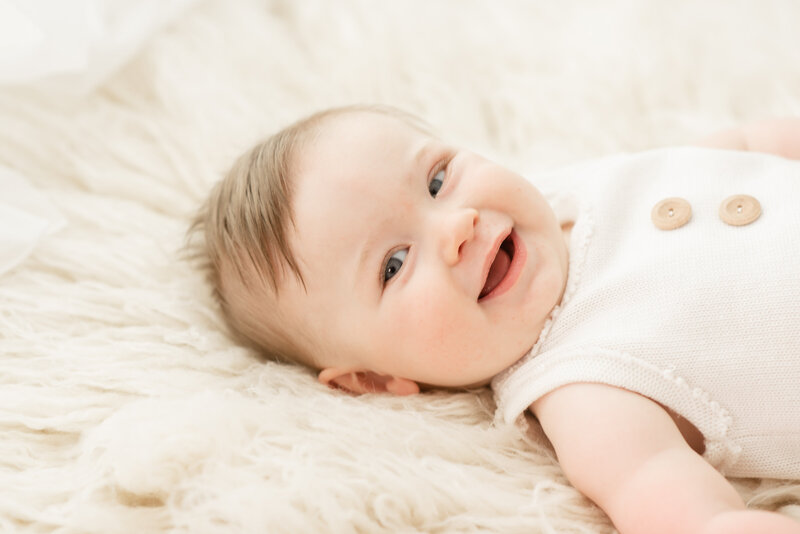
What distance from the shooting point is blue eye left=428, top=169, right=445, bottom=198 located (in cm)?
117

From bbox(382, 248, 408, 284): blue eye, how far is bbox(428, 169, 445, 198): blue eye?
0.10 metres

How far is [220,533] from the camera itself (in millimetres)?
848

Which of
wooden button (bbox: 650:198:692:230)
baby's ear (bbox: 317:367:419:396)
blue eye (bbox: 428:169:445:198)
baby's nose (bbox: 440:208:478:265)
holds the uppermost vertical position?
wooden button (bbox: 650:198:692:230)

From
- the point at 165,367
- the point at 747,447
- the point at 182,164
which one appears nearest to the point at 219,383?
the point at 165,367

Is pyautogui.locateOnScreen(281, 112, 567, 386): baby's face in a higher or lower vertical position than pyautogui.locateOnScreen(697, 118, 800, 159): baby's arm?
lower

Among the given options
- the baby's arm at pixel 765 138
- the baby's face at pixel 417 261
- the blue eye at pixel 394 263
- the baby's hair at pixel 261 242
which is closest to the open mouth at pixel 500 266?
the baby's face at pixel 417 261

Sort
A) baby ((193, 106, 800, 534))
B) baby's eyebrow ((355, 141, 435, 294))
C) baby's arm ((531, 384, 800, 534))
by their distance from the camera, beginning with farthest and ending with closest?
baby's eyebrow ((355, 141, 435, 294)), baby ((193, 106, 800, 534)), baby's arm ((531, 384, 800, 534))

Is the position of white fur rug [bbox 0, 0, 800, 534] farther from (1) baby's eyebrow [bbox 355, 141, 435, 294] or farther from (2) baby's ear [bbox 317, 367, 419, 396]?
(1) baby's eyebrow [bbox 355, 141, 435, 294]

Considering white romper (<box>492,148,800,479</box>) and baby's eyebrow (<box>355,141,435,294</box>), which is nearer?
white romper (<box>492,148,800,479</box>)

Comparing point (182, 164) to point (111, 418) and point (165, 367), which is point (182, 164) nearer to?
point (165, 367)

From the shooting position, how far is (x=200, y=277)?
1315 millimetres

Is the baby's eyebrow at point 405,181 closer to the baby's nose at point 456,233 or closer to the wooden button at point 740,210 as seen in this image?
the baby's nose at point 456,233

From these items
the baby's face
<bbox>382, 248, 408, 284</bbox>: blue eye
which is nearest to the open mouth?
the baby's face

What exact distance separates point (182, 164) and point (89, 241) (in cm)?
24
